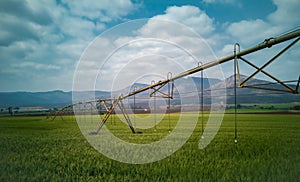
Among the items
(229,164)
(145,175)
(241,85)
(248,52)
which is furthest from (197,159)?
(248,52)

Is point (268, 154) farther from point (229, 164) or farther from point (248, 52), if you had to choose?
point (248, 52)

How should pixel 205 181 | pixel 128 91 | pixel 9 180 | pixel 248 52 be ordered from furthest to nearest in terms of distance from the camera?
pixel 128 91, pixel 248 52, pixel 9 180, pixel 205 181

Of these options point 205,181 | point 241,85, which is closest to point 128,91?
point 241,85

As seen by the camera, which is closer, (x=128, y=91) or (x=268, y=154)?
(x=268, y=154)

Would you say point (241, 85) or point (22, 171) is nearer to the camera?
point (22, 171)

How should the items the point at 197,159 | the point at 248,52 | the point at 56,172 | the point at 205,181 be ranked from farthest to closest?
1. the point at 248,52
2. the point at 197,159
3. the point at 56,172
4. the point at 205,181

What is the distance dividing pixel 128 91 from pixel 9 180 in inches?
376

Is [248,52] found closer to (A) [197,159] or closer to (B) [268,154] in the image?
(B) [268,154]

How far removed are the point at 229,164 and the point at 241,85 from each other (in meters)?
3.07

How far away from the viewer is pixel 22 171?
17.4ft

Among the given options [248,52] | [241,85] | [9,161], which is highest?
[248,52]

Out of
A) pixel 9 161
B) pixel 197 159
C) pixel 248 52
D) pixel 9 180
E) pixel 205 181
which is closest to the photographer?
pixel 205 181

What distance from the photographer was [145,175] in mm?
4852

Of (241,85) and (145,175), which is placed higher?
(241,85)
